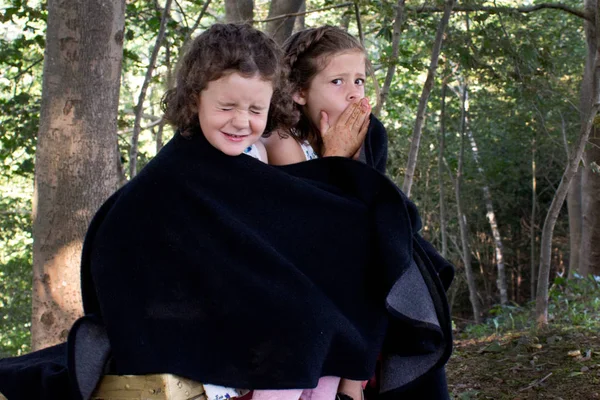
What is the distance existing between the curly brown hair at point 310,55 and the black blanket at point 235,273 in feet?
1.16

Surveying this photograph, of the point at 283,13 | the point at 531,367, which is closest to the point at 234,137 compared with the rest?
the point at 531,367

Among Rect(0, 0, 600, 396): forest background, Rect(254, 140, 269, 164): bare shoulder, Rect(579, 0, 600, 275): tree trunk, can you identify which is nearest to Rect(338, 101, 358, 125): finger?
Rect(254, 140, 269, 164): bare shoulder

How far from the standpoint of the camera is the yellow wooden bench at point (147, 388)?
1940 millimetres

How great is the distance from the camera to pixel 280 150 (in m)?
2.28

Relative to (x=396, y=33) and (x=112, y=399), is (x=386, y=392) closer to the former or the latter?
(x=112, y=399)

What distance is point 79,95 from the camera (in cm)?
342

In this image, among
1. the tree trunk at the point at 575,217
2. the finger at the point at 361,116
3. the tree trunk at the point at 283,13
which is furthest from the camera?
the tree trunk at the point at 575,217

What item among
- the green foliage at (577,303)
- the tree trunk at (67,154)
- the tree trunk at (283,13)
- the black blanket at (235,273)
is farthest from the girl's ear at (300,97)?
the tree trunk at (283,13)

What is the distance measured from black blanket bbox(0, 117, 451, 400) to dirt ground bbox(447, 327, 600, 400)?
7.46 feet

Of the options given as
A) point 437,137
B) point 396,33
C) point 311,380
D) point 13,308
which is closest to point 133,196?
point 311,380

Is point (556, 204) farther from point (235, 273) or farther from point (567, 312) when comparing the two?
point (235, 273)

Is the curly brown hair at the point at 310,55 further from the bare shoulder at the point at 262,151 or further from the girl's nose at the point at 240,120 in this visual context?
the girl's nose at the point at 240,120

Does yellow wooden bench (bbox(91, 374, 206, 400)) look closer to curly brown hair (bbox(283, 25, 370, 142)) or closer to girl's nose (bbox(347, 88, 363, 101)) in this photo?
curly brown hair (bbox(283, 25, 370, 142))

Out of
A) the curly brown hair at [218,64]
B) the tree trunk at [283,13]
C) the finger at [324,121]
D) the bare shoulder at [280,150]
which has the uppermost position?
the tree trunk at [283,13]
